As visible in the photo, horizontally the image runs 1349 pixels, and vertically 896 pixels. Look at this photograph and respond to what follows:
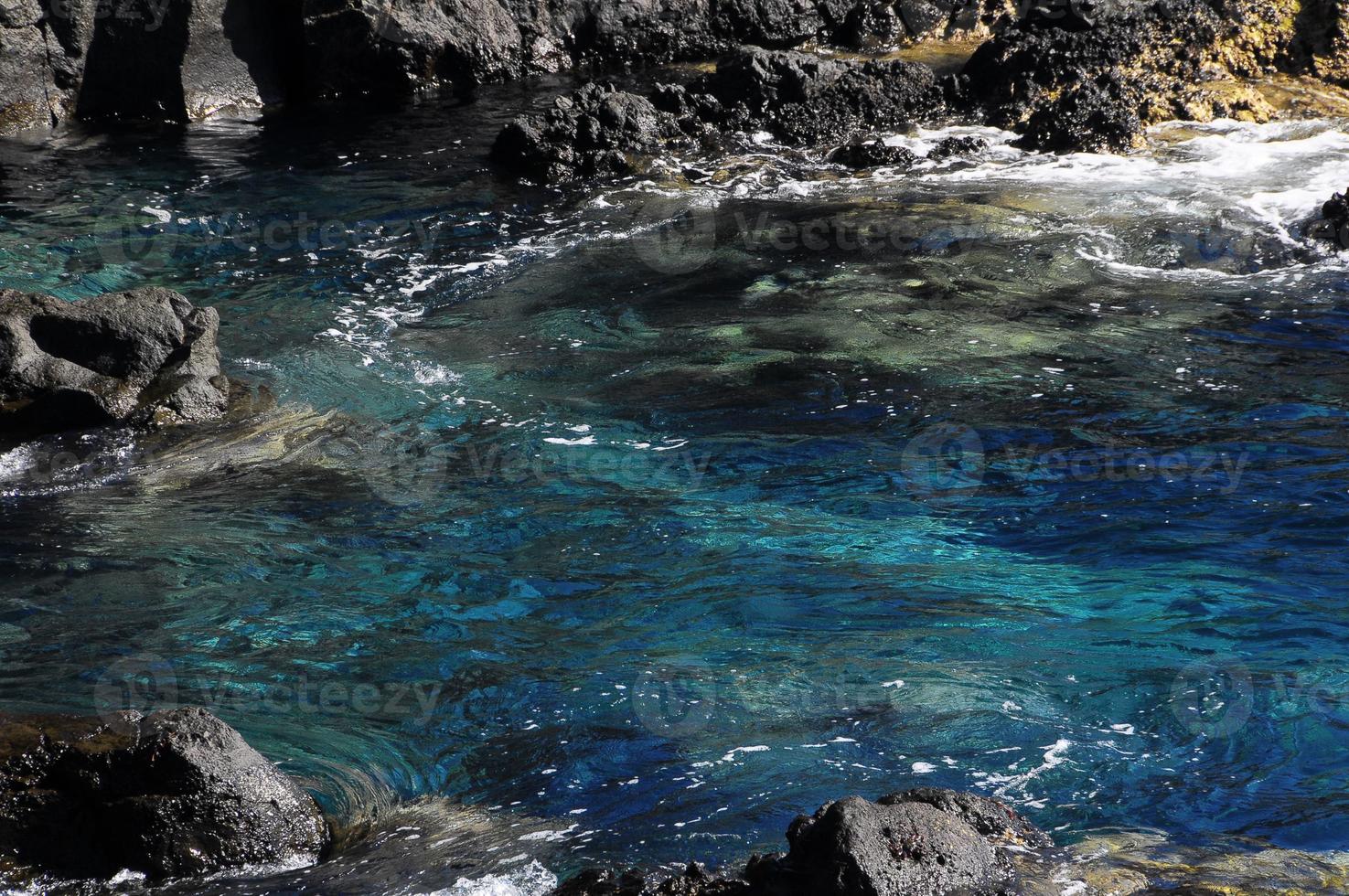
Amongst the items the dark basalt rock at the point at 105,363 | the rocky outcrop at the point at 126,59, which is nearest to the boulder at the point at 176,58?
the rocky outcrop at the point at 126,59

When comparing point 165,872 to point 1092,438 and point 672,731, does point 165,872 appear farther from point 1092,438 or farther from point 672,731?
point 1092,438

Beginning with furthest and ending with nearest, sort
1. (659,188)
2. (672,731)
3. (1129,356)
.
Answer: (659,188), (1129,356), (672,731)

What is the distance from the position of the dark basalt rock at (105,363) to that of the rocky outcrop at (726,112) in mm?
5247

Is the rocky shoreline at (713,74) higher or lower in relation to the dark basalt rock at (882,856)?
higher

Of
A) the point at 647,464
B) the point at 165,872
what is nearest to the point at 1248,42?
the point at 647,464

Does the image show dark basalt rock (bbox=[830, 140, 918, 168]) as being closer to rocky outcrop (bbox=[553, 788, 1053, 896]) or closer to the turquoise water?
the turquoise water

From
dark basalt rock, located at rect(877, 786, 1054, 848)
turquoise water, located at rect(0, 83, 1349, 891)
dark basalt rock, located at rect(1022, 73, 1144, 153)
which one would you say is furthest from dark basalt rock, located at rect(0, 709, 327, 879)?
dark basalt rock, located at rect(1022, 73, 1144, 153)

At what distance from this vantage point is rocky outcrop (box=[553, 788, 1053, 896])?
9.91 feet

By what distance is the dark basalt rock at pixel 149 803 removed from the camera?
12.1ft

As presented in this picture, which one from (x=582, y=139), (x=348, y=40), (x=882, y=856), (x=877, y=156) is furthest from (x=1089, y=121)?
(x=882, y=856)

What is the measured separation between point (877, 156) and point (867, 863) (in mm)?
9941

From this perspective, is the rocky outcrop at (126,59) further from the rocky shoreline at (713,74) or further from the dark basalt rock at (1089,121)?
the dark basalt rock at (1089,121)

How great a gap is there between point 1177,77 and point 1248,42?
3.87ft

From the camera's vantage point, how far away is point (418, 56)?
1553 cm
